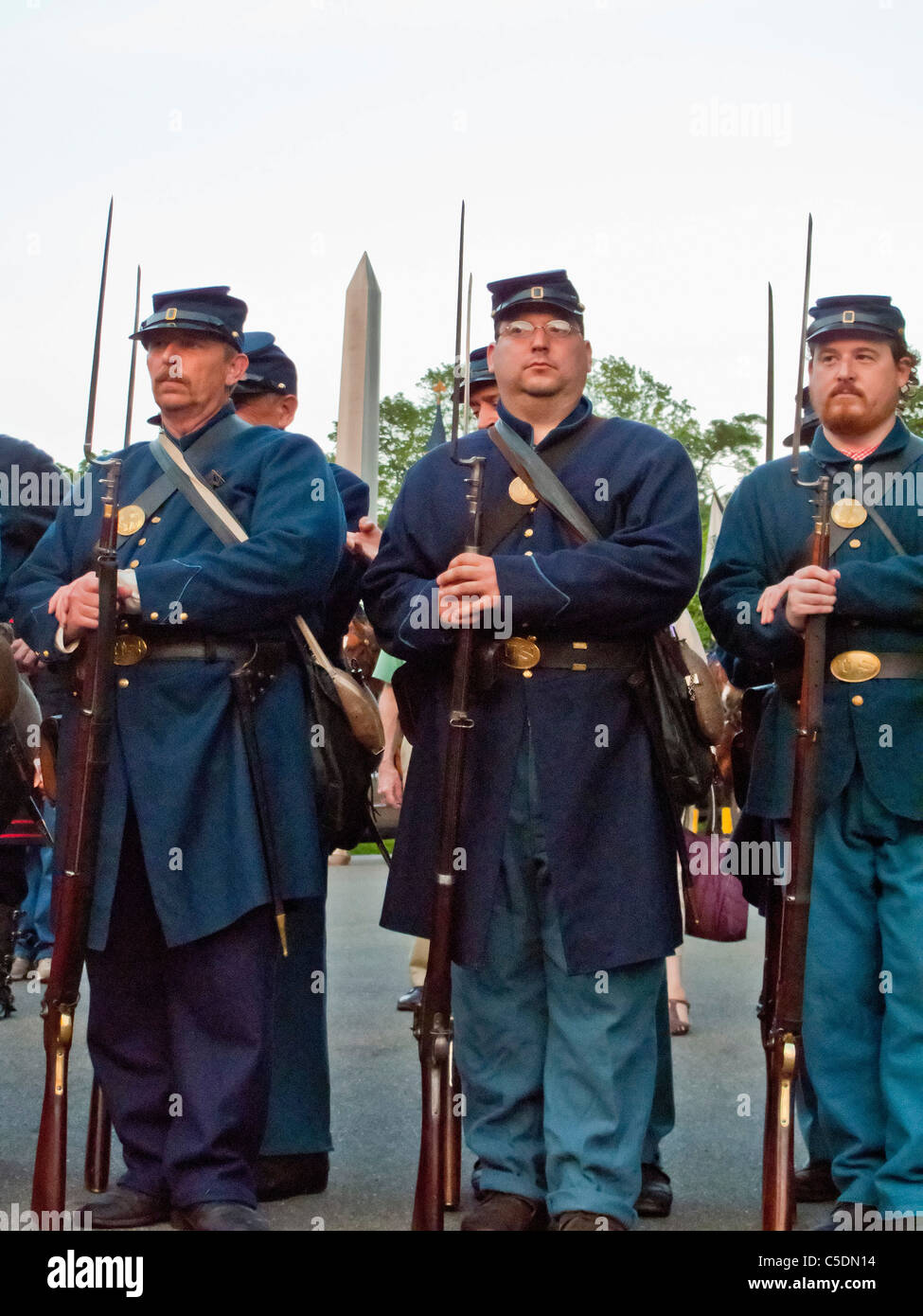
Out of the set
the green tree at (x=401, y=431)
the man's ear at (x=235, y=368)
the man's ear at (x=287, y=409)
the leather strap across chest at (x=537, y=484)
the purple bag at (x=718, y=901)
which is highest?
the green tree at (x=401, y=431)

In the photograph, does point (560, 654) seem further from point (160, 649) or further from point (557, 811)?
point (160, 649)

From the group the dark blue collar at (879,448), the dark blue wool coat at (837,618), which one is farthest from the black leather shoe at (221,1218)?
the dark blue collar at (879,448)

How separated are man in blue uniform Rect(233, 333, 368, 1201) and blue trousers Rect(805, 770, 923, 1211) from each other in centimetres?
134

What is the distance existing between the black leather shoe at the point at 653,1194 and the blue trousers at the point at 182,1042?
3.28 ft

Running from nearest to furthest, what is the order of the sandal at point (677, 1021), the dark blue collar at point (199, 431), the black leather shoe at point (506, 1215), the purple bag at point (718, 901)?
the black leather shoe at point (506, 1215) < the dark blue collar at point (199, 431) < the purple bag at point (718, 901) < the sandal at point (677, 1021)

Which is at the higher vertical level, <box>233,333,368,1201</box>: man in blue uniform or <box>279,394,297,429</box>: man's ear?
<box>279,394,297,429</box>: man's ear

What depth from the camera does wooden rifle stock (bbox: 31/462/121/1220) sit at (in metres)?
4.48

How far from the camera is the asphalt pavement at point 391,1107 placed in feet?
16.3

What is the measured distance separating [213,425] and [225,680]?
75 cm

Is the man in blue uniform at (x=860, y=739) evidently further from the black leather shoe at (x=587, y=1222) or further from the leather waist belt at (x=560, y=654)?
the black leather shoe at (x=587, y=1222)

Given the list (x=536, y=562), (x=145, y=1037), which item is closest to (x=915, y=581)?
(x=536, y=562)

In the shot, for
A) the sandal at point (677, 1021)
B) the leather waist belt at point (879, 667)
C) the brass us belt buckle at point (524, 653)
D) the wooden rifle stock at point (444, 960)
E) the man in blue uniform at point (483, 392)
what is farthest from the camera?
the sandal at point (677, 1021)

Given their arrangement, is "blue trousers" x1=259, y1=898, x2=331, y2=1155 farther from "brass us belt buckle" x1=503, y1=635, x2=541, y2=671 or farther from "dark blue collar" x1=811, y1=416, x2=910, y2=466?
"dark blue collar" x1=811, y1=416, x2=910, y2=466

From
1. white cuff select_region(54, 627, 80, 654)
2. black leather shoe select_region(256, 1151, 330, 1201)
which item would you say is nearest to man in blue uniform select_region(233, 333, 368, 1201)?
black leather shoe select_region(256, 1151, 330, 1201)
